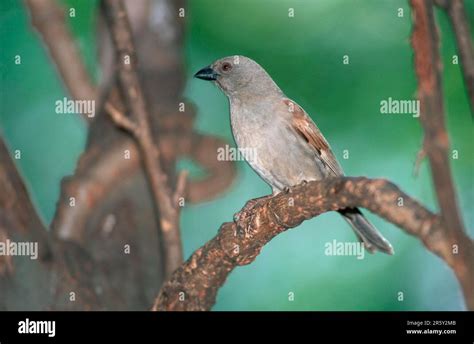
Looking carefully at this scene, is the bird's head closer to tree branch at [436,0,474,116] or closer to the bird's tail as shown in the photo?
the bird's tail

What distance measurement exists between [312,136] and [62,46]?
2.26 m

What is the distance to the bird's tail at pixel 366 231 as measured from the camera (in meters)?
4.25

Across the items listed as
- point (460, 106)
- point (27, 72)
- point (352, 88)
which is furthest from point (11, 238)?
point (460, 106)

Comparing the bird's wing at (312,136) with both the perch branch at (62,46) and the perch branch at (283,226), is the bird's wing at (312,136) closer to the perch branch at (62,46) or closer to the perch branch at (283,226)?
the perch branch at (283,226)

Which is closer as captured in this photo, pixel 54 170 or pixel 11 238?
pixel 11 238

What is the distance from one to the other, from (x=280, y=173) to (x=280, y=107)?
1.47 ft

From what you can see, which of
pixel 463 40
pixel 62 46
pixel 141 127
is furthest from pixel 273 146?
pixel 62 46

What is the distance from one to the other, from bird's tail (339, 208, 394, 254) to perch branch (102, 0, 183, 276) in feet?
4.03

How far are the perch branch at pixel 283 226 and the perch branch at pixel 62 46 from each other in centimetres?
205

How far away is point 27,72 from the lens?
527cm

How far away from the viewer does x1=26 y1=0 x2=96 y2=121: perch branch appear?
5.32 metres

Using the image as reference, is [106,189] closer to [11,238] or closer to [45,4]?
[11,238]

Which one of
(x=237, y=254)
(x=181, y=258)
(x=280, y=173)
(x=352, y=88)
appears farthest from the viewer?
(x=352, y=88)

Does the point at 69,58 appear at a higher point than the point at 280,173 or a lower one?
higher
